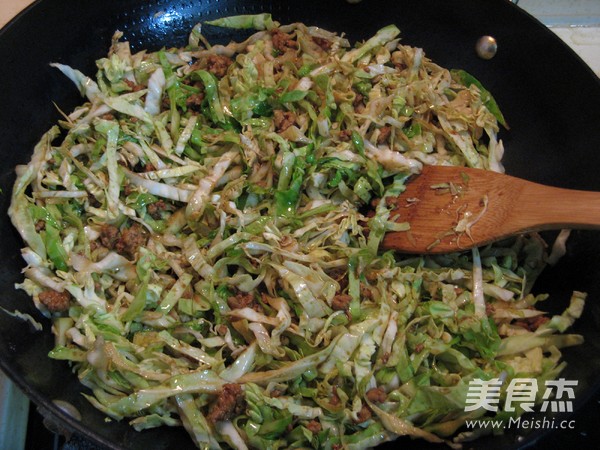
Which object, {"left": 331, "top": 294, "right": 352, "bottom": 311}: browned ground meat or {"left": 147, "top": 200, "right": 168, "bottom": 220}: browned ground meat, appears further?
{"left": 147, "top": 200, "right": 168, "bottom": 220}: browned ground meat

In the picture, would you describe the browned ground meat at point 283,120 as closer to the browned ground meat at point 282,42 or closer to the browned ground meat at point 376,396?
the browned ground meat at point 282,42

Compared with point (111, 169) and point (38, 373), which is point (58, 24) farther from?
point (38, 373)

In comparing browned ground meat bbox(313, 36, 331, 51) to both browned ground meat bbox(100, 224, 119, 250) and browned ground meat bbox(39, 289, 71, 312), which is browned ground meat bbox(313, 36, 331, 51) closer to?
browned ground meat bbox(100, 224, 119, 250)

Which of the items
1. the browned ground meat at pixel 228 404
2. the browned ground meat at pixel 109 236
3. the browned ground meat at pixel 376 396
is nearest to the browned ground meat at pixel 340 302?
the browned ground meat at pixel 376 396

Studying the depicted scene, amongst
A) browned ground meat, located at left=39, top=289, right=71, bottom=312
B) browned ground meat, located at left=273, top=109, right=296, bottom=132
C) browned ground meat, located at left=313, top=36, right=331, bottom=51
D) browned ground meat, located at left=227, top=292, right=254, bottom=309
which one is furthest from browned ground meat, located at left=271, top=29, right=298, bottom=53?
browned ground meat, located at left=39, top=289, right=71, bottom=312

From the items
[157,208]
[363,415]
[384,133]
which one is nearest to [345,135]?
[384,133]

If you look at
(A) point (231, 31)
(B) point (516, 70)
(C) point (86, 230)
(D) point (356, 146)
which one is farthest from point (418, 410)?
(A) point (231, 31)

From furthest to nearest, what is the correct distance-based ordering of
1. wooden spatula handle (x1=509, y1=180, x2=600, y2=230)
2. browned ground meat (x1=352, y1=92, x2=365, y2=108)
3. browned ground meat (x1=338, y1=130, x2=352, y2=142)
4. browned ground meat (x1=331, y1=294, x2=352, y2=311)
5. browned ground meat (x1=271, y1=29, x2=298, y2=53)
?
browned ground meat (x1=271, y1=29, x2=298, y2=53) → browned ground meat (x1=352, y1=92, x2=365, y2=108) → browned ground meat (x1=338, y1=130, x2=352, y2=142) → browned ground meat (x1=331, y1=294, x2=352, y2=311) → wooden spatula handle (x1=509, y1=180, x2=600, y2=230)
